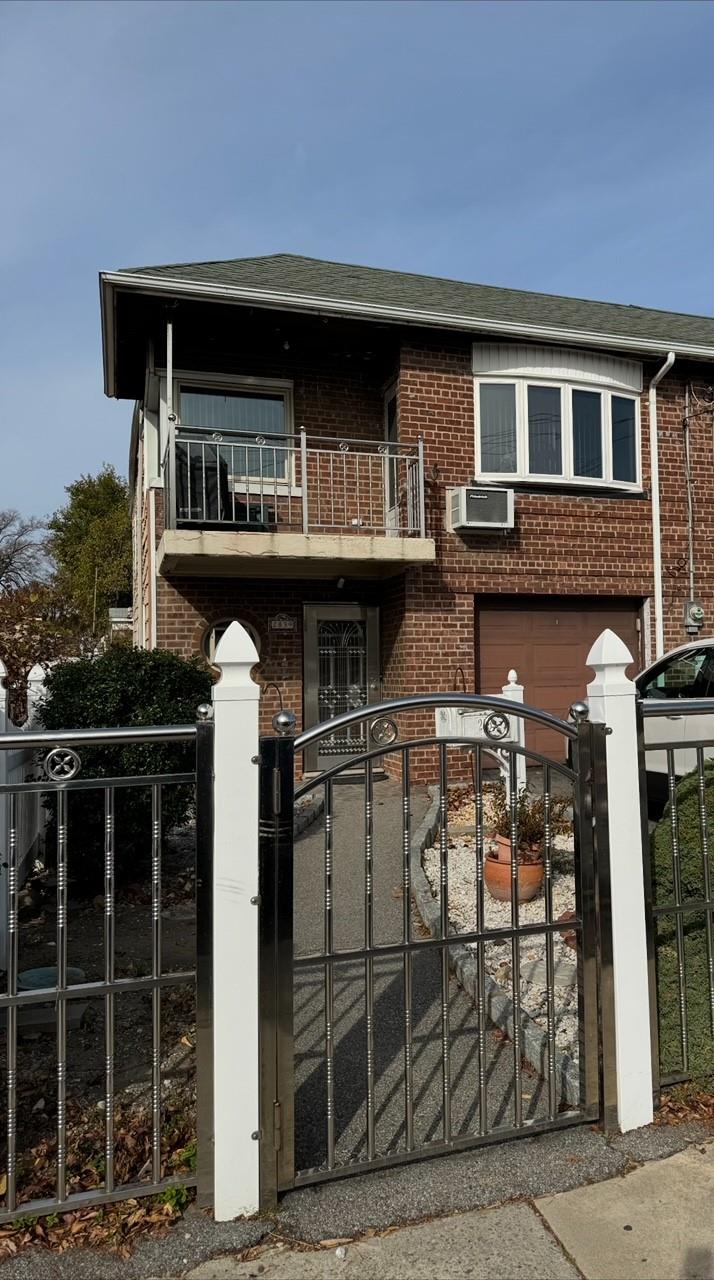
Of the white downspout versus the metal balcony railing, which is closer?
the metal balcony railing

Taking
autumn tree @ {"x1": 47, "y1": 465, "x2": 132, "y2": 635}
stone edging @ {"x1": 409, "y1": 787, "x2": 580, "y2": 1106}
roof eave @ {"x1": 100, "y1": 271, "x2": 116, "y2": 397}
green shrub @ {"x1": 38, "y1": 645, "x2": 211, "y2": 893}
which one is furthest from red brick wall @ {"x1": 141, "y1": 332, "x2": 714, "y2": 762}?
autumn tree @ {"x1": 47, "y1": 465, "x2": 132, "y2": 635}

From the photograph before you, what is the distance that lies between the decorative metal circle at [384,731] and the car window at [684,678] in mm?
4420

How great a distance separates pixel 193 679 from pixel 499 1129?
3.93 meters

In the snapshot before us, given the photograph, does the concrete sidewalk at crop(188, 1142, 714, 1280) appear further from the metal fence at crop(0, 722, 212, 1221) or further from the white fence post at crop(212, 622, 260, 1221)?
the metal fence at crop(0, 722, 212, 1221)

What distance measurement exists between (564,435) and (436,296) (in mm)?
2838

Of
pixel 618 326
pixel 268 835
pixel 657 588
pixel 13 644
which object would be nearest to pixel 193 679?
pixel 13 644

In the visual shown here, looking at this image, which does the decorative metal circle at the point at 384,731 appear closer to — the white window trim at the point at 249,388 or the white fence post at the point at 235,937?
the white fence post at the point at 235,937

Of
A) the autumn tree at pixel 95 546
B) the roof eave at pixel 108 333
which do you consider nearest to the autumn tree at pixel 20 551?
the autumn tree at pixel 95 546

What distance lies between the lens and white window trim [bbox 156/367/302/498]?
9.67 m

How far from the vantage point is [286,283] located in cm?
976

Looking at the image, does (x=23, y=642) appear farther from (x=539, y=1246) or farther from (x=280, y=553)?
(x=539, y=1246)

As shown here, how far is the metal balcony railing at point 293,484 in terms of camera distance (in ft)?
28.8

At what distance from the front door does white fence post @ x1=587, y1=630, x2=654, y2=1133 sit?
7.17 metres

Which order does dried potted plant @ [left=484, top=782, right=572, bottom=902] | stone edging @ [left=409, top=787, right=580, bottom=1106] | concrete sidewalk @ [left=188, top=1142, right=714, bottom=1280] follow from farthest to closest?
dried potted plant @ [left=484, top=782, right=572, bottom=902] < stone edging @ [left=409, top=787, right=580, bottom=1106] < concrete sidewalk @ [left=188, top=1142, right=714, bottom=1280]
